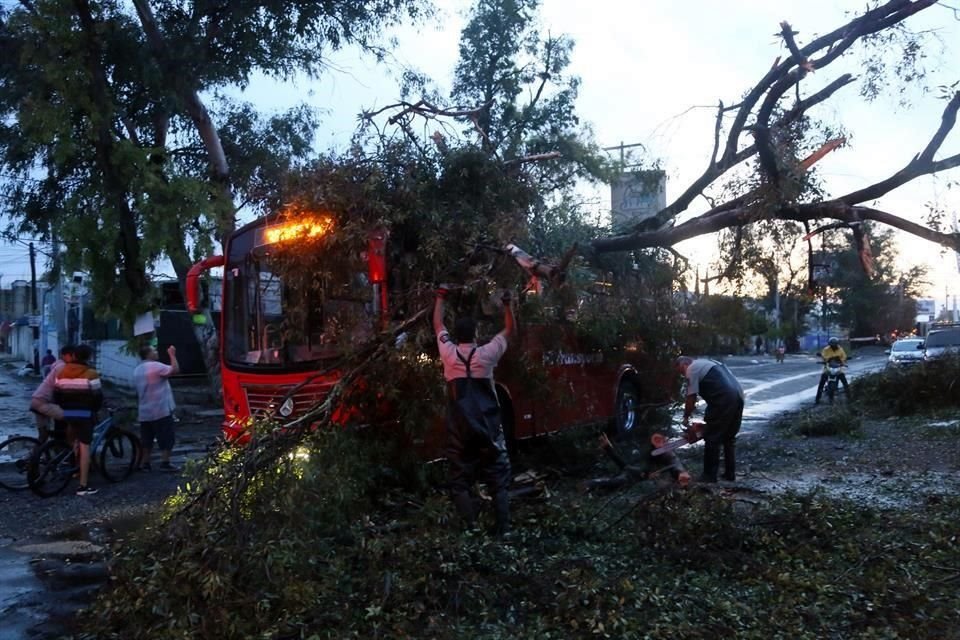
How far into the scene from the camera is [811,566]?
5738 millimetres

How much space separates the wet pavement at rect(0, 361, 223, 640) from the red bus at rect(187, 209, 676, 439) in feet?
3.26

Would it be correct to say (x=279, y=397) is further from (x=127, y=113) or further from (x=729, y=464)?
(x=127, y=113)

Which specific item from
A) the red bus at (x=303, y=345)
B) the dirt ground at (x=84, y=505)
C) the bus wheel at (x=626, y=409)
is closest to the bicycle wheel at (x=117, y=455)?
the dirt ground at (x=84, y=505)

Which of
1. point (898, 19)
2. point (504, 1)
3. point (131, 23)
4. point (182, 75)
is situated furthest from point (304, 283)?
point (504, 1)

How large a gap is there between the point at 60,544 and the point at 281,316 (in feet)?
8.90

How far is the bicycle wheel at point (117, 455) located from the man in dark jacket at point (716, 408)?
6.81m

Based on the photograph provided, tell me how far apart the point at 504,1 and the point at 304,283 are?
14834 mm

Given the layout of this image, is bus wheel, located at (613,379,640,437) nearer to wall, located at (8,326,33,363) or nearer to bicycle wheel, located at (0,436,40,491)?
bicycle wheel, located at (0,436,40,491)

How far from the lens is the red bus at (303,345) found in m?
7.33

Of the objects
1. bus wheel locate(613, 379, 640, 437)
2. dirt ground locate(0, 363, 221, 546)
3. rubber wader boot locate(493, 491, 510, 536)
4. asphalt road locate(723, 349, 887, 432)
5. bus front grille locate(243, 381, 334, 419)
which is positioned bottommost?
asphalt road locate(723, 349, 887, 432)

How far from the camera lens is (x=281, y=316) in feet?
26.6

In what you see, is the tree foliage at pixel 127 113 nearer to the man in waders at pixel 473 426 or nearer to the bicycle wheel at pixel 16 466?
the bicycle wheel at pixel 16 466

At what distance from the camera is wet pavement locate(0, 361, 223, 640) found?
5.40 meters

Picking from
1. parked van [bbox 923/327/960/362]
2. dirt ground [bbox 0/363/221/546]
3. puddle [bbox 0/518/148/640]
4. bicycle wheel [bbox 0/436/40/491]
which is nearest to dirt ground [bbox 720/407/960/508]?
puddle [bbox 0/518/148/640]
